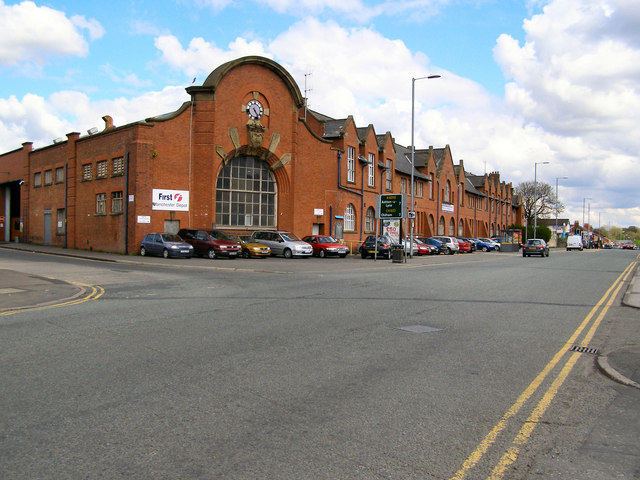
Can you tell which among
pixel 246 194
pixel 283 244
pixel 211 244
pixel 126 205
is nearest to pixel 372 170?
pixel 246 194

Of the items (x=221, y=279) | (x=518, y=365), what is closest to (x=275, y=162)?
(x=221, y=279)

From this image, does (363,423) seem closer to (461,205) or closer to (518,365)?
(518,365)

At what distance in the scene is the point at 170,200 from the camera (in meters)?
30.8

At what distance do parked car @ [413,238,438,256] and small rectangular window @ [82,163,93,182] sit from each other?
951 inches

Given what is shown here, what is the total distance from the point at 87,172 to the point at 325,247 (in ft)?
54.2

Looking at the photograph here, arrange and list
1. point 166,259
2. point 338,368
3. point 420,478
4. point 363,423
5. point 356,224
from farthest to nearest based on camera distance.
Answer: point 356,224 < point 166,259 < point 338,368 < point 363,423 < point 420,478

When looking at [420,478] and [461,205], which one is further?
[461,205]

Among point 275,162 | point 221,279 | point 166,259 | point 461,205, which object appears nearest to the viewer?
point 221,279

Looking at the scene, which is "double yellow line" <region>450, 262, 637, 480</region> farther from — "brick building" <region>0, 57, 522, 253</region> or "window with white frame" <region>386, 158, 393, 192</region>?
"window with white frame" <region>386, 158, 393, 192</region>

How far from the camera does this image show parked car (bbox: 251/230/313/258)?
31234 mm

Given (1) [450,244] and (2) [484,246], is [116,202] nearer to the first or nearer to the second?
(1) [450,244]

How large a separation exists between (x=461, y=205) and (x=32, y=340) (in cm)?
6599

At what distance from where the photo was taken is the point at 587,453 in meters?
3.99

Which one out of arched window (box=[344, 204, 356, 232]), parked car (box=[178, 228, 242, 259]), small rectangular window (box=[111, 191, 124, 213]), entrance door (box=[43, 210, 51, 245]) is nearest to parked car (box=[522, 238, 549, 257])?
arched window (box=[344, 204, 356, 232])
